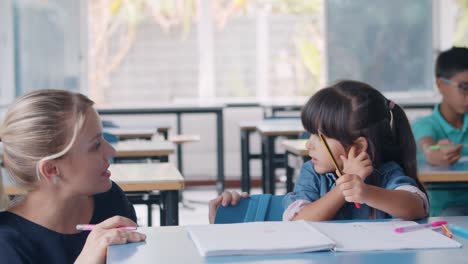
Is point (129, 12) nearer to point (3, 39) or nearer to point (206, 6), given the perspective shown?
point (206, 6)

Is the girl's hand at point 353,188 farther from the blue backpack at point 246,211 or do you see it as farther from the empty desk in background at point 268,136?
the empty desk in background at point 268,136

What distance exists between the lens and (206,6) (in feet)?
27.1

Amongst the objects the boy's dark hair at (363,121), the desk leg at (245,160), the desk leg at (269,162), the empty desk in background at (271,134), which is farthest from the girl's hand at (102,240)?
the desk leg at (245,160)

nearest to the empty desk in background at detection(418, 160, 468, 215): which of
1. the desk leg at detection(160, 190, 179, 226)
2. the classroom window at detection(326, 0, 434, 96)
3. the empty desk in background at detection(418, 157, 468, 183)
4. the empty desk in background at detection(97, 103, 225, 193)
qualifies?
the empty desk in background at detection(418, 157, 468, 183)

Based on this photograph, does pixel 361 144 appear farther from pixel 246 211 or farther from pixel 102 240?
pixel 102 240

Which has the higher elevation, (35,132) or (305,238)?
(35,132)

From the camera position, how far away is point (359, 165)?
1.79 metres

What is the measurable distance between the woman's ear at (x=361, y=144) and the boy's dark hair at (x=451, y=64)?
1.37 m

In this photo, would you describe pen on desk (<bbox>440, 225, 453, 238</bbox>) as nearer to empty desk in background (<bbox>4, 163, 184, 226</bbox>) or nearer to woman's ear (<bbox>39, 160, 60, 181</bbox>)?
woman's ear (<bbox>39, 160, 60, 181</bbox>)

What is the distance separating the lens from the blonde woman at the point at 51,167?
1613 millimetres

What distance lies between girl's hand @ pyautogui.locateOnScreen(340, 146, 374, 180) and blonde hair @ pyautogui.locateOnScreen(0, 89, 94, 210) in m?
0.59

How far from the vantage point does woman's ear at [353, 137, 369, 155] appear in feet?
6.42

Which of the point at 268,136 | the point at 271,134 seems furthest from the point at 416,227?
the point at 268,136

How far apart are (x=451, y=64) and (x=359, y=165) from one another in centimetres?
156
